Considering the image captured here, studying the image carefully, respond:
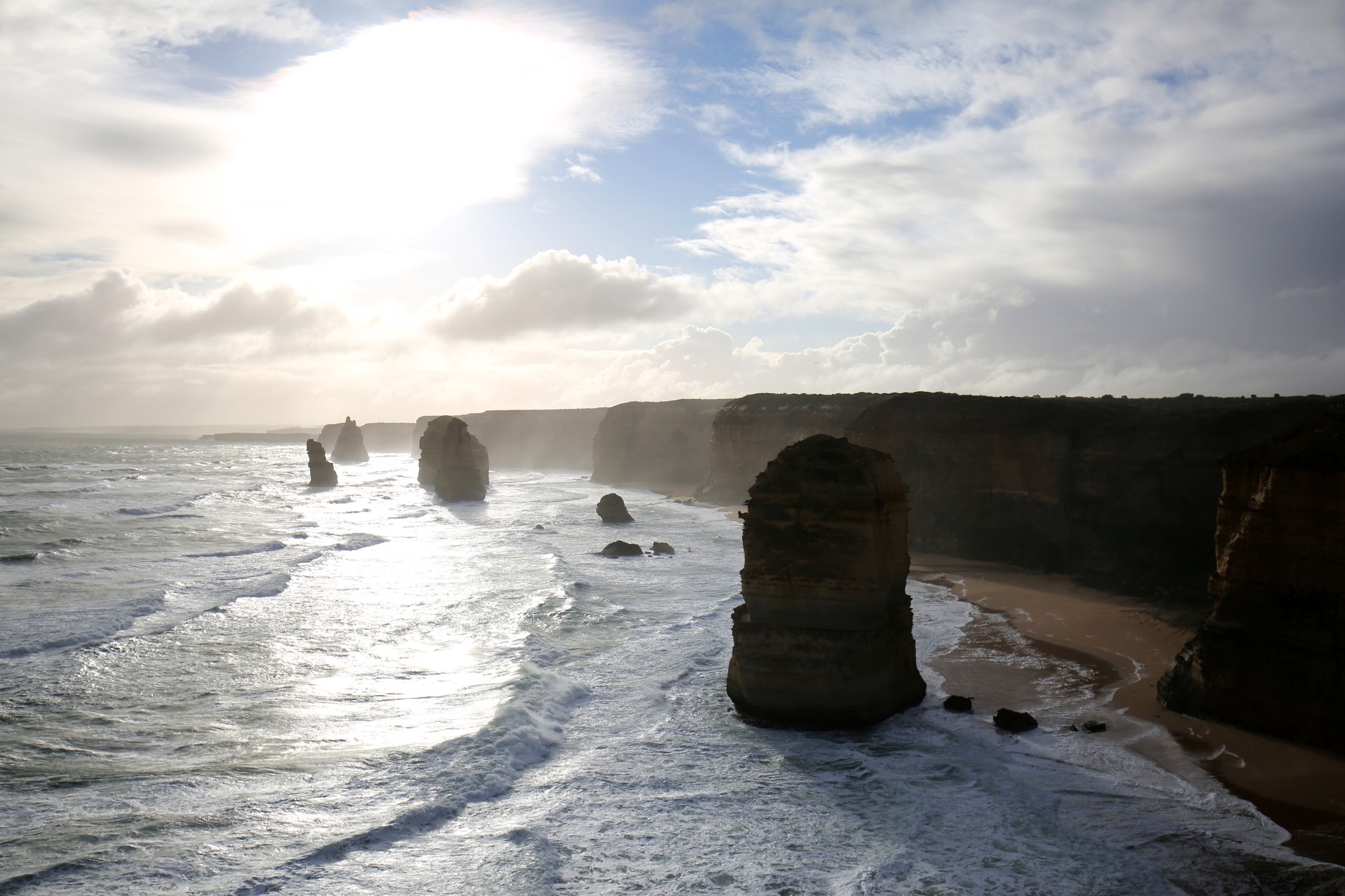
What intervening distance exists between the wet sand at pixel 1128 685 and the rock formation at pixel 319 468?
183ft

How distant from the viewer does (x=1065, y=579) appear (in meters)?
26.7

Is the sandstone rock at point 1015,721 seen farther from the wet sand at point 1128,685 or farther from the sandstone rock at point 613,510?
the sandstone rock at point 613,510

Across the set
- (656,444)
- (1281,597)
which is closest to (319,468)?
(656,444)

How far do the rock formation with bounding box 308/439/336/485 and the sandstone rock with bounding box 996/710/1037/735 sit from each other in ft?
212

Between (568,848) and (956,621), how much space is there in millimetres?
14717

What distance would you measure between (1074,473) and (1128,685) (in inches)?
546

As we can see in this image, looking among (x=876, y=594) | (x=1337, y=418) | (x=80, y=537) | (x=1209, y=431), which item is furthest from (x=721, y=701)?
(x=80, y=537)

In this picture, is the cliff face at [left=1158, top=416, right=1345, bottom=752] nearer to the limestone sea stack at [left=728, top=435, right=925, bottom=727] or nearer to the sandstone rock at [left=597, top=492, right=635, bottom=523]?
the limestone sea stack at [left=728, top=435, right=925, bottom=727]

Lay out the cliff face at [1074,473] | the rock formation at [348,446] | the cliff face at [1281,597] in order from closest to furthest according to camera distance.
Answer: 1. the cliff face at [1281,597]
2. the cliff face at [1074,473]
3. the rock formation at [348,446]

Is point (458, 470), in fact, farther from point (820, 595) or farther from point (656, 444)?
point (820, 595)

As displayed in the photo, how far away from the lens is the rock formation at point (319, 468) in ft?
224

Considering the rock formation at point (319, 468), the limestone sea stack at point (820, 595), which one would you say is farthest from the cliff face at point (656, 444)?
the limestone sea stack at point (820, 595)

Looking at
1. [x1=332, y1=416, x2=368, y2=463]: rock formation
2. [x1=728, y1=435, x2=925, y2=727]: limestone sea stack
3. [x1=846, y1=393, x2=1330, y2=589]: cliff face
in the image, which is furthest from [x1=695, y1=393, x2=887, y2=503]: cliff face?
[x1=332, y1=416, x2=368, y2=463]: rock formation

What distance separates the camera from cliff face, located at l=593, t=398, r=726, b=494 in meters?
73.4
